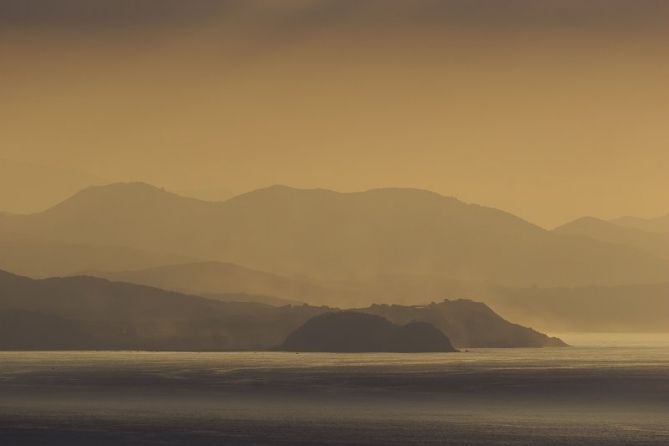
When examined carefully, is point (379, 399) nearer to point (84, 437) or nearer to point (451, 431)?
point (451, 431)

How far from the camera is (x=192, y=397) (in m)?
187

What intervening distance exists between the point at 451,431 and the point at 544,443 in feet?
51.1

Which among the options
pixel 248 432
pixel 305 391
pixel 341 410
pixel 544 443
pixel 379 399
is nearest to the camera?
pixel 544 443

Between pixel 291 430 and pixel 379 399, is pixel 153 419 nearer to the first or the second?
pixel 291 430

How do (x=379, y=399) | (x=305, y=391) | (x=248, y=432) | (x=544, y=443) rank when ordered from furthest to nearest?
(x=305, y=391) < (x=379, y=399) < (x=248, y=432) < (x=544, y=443)

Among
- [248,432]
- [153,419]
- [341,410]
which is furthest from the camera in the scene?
[341,410]

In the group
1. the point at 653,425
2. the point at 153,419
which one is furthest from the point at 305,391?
the point at 653,425

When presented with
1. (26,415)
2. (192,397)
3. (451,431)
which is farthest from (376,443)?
(192,397)

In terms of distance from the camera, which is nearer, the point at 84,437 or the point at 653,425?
the point at 84,437

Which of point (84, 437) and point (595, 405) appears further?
point (595, 405)

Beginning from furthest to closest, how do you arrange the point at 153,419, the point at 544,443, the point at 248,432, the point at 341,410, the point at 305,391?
1. the point at 305,391
2. the point at 341,410
3. the point at 153,419
4. the point at 248,432
5. the point at 544,443

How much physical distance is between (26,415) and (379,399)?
50342 millimetres

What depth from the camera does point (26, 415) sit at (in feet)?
508

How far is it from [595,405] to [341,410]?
3393cm
